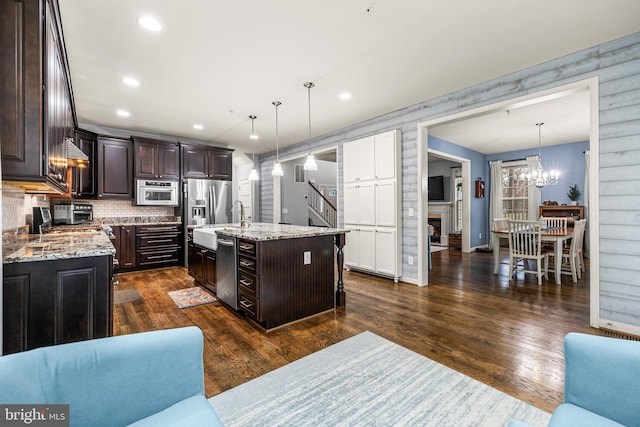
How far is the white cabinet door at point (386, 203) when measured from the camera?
4512 mm

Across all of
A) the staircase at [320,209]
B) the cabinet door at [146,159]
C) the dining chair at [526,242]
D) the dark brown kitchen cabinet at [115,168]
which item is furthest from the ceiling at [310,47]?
the staircase at [320,209]

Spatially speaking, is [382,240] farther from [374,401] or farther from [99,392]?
[99,392]

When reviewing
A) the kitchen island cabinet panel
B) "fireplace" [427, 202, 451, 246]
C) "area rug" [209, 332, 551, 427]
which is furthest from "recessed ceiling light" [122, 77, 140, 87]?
"fireplace" [427, 202, 451, 246]

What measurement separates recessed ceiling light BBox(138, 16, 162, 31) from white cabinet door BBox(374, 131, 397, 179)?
10.7 ft

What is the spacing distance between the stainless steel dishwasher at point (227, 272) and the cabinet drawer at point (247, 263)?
10 cm

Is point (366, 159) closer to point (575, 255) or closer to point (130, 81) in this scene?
point (130, 81)

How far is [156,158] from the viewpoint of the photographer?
563 cm

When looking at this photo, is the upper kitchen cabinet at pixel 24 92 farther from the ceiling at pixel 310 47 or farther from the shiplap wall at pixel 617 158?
the shiplap wall at pixel 617 158

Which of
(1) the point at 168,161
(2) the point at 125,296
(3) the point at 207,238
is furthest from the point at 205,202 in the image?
(2) the point at 125,296

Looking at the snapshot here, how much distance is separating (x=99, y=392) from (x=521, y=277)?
552 cm

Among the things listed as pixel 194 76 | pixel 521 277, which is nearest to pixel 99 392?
pixel 194 76

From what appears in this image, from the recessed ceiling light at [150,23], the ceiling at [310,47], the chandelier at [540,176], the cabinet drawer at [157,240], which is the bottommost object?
the cabinet drawer at [157,240]

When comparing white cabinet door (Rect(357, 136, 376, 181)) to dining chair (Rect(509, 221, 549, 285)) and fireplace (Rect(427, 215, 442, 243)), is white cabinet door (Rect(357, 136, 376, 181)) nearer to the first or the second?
dining chair (Rect(509, 221, 549, 285))

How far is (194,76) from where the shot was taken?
336cm
